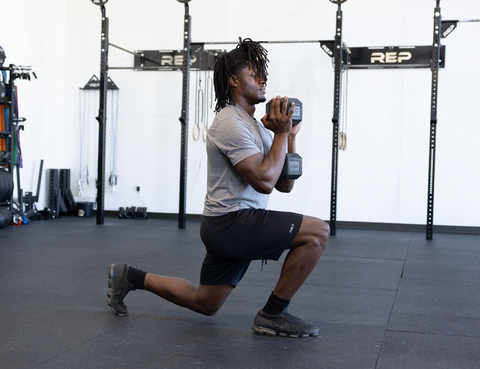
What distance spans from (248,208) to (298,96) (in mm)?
5036

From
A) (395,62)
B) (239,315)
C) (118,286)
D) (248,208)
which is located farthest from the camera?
(395,62)

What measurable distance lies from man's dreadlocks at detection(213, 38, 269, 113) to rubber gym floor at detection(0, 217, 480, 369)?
980mm

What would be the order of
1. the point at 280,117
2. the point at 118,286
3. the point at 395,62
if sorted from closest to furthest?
1. the point at 280,117
2. the point at 118,286
3. the point at 395,62

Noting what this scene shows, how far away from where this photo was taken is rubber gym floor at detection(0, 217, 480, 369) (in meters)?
1.83

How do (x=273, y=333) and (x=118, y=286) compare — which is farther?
(x=118, y=286)

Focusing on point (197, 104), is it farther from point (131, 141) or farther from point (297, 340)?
point (297, 340)

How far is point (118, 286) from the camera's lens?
2314 millimetres

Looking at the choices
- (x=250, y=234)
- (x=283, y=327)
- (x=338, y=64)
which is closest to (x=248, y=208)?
(x=250, y=234)

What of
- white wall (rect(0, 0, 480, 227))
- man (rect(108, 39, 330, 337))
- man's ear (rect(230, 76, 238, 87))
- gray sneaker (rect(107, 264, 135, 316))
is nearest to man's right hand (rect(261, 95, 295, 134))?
man (rect(108, 39, 330, 337))

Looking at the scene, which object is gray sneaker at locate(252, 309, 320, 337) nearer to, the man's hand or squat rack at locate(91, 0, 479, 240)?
the man's hand

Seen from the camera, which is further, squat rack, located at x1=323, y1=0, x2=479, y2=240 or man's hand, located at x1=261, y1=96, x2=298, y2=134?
squat rack, located at x1=323, y1=0, x2=479, y2=240

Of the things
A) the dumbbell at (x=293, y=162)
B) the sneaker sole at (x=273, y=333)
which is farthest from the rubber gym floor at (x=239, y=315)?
the dumbbell at (x=293, y=162)

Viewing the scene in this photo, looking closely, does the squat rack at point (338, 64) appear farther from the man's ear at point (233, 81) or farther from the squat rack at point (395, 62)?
the man's ear at point (233, 81)

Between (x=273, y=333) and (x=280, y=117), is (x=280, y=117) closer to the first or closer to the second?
(x=280, y=117)
